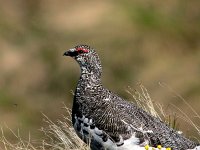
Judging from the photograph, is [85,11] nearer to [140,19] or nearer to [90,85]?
[140,19]

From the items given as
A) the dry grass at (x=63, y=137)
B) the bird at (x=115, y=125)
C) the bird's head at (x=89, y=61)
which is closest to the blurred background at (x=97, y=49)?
the dry grass at (x=63, y=137)

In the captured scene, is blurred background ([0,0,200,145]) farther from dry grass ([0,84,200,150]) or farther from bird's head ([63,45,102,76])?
bird's head ([63,45,102,76])

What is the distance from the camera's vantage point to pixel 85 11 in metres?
32.4

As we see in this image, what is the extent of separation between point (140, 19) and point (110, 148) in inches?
806

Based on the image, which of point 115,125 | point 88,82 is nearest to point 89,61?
point 88,82

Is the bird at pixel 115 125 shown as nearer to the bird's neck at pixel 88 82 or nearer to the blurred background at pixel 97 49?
the bird's neck at pixel 88 82

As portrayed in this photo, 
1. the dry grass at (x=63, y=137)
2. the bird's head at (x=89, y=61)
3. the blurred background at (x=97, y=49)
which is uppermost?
the blurred background at (x=97, y=49)

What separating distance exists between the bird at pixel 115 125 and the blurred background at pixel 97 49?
15.6 meters

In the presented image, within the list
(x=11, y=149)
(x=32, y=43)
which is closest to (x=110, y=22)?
(x=32, y=43)

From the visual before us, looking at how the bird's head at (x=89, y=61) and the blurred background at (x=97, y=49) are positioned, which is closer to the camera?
the bird's head at (x=89, y=61)

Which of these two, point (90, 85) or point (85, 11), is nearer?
point (90, 85)

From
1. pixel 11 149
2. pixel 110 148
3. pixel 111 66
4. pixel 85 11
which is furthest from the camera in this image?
pixel 85 11

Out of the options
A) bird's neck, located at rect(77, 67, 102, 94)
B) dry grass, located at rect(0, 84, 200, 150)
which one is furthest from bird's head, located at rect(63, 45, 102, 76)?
dry grass, located at rect(0, 84, 200, 150)

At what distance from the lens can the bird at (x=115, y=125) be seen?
11.2 m
